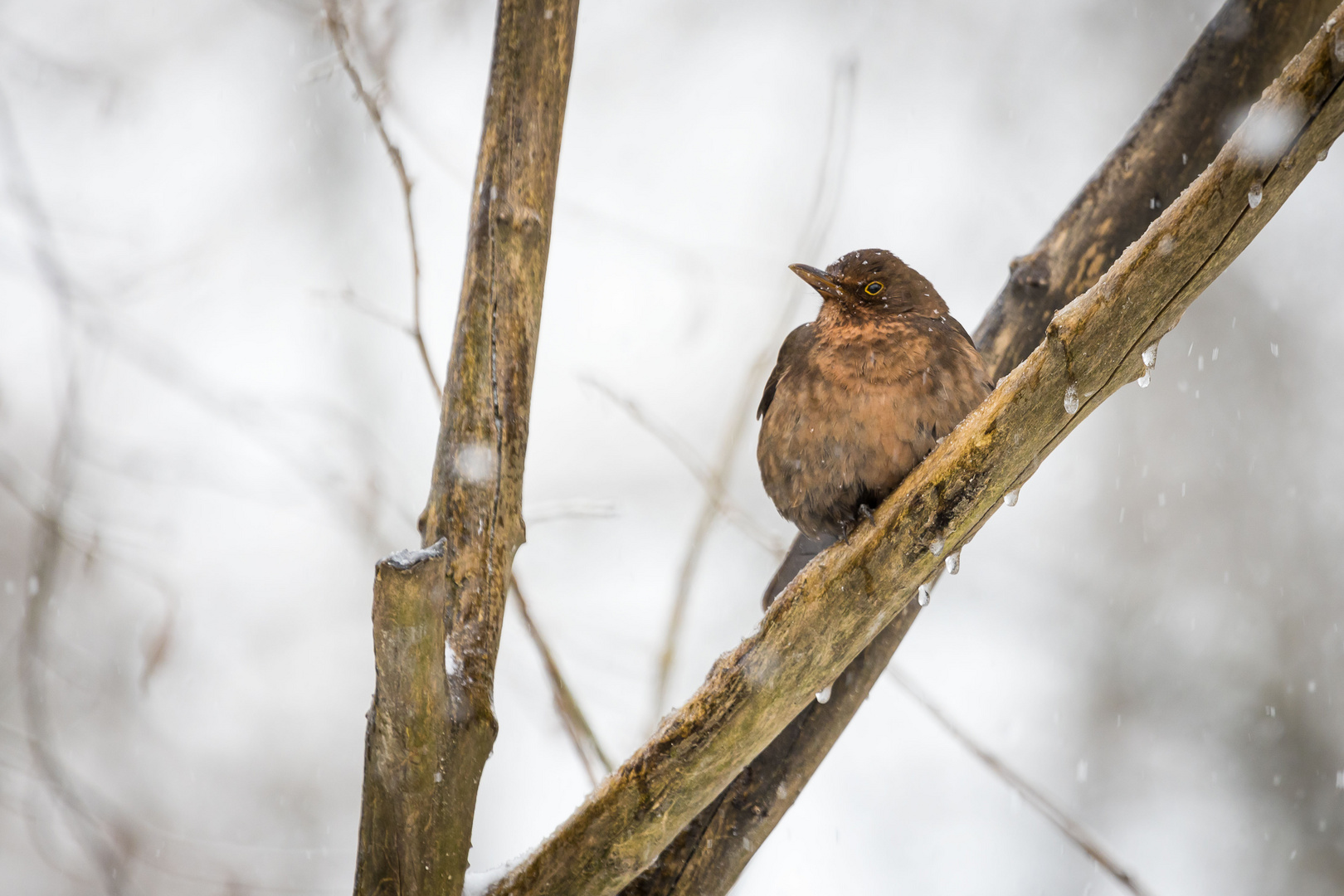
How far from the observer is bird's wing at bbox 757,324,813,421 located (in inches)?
98.8

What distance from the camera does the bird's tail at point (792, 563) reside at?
8.56 feet

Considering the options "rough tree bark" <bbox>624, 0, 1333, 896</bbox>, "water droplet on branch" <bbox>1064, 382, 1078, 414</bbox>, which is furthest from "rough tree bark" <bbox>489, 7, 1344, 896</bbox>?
"rough tree bark" <bbox>624, 0, 1333, 896</bbox>

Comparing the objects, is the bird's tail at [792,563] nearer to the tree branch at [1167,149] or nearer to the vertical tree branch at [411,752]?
the tree branch at [1167,149]

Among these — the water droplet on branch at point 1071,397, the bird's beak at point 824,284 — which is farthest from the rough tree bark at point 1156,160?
the water droplet on branch at point 1071,397

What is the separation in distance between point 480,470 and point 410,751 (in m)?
0.58

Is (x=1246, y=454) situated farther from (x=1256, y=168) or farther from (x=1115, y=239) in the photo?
(x=1256, y=168)

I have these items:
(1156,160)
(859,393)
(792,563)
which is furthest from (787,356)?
(1156,160)

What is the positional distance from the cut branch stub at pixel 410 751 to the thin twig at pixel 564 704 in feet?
1.34

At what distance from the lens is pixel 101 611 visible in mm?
4977

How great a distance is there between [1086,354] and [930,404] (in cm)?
51

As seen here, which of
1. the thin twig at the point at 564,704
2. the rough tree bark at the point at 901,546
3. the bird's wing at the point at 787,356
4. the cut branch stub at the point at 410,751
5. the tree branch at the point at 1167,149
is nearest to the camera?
the cut branch stub at the point at 410,751

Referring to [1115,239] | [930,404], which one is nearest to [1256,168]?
[930,404]

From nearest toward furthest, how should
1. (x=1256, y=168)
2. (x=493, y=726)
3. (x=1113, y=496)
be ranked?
(x=1256, y=168)
(x=493, y=726)
(x=1113, y=496)

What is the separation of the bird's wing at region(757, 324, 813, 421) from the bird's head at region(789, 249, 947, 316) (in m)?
0.13
